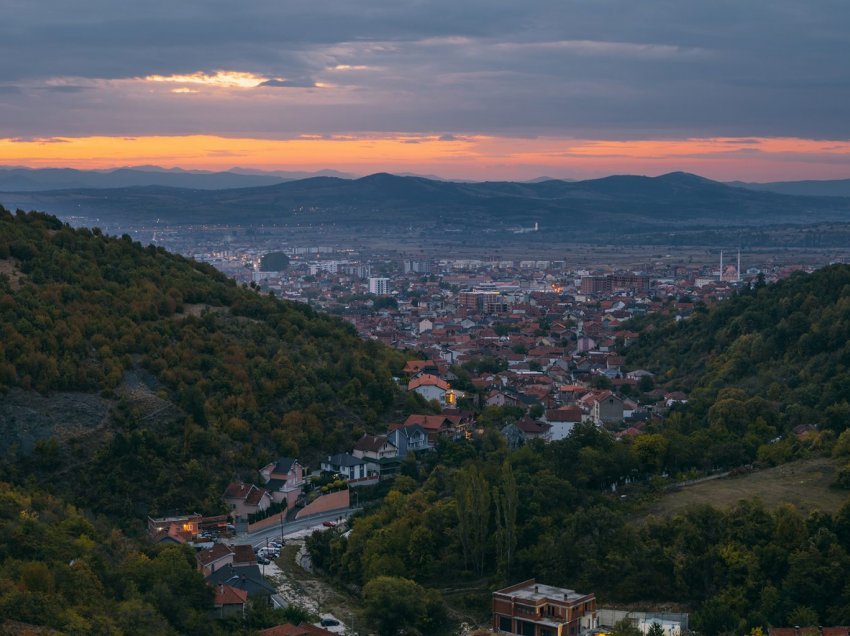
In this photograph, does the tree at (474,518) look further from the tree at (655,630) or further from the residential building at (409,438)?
the residential building at (409,438)

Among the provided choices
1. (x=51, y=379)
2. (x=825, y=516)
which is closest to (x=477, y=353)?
(x=51, y=379)

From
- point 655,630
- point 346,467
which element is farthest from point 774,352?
point 655,630

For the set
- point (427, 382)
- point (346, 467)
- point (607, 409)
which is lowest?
point (607, 409)

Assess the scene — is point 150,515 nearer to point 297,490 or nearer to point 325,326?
point 297,490

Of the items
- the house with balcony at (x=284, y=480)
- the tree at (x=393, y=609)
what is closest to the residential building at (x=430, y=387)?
the house with balcony at (x=284, y=480)

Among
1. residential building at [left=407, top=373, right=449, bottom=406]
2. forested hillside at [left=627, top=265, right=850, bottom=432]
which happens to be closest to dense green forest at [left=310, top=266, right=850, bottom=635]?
forested hillside at [left=627, top=265, right=850, bottom=432]

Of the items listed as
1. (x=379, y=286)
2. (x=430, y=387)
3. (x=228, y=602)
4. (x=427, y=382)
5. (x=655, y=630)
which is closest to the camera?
(x=655, y=630)

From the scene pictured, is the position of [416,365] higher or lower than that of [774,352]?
lower

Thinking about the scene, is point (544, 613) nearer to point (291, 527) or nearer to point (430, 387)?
point (291, 527)
